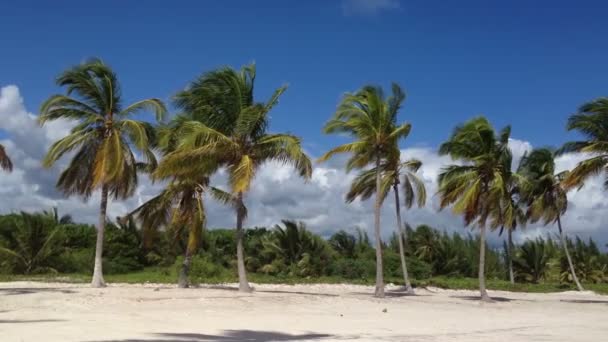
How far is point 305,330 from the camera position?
12.6 metres

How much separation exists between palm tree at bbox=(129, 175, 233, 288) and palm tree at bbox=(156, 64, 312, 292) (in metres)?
1.10

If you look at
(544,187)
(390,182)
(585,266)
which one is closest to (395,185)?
(390,182)

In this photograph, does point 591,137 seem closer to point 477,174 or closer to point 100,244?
point 477,174

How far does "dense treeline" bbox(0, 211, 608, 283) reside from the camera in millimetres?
28484

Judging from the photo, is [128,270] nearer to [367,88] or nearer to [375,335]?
[367,88]

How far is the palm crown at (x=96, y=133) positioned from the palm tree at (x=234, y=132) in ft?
4.36

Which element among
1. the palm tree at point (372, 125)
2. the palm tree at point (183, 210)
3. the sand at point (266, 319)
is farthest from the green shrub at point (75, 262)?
the palm tree at point (372, 125)

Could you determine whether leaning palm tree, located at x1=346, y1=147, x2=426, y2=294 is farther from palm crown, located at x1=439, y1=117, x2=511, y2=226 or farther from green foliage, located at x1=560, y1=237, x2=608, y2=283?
green foliage, located at x1=560, y1=237, x2=608, y2=283

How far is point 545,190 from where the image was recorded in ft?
111

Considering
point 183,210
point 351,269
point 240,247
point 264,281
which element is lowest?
point 264,281

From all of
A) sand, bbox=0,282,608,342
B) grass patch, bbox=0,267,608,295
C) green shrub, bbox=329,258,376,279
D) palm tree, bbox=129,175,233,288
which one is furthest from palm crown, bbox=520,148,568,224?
palm tree, bbox=129,175,233,288

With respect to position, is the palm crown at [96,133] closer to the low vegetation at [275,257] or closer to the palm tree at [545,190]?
the low vegetation at [275,257]

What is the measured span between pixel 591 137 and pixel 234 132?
1551cm

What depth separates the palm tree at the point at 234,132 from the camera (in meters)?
19.9
